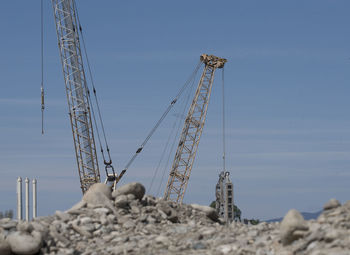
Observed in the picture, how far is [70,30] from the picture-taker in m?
66.8

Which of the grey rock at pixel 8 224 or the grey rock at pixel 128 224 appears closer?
the grey rock at pixel 8 224

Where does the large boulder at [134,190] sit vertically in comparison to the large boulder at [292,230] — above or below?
above

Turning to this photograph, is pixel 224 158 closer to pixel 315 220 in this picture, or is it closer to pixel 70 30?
pixel 70 30

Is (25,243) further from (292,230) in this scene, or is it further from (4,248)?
(292,230)

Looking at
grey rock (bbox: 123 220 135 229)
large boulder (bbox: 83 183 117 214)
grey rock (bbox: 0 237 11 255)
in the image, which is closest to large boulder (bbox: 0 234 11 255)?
grey rock (bbox: 0 237 11 255)

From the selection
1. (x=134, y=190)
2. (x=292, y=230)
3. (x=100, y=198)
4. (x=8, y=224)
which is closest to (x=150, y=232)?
(x=134, y=190)

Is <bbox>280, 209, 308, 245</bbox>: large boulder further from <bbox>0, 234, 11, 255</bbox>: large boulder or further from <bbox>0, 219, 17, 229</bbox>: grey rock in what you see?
<bbox>0, 219, 17, 229</bbox>: grey rock

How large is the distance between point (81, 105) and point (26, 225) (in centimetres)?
4646

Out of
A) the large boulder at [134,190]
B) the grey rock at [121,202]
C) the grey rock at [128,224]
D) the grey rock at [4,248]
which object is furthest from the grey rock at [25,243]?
the large boulder at [134,190]

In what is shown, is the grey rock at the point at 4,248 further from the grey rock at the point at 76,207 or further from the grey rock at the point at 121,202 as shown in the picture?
the grey rock at the point at 121,202

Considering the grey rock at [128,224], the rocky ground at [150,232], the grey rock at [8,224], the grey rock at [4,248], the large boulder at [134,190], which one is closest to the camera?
the rocky ground at [150,232]

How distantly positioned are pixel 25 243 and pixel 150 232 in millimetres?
4844

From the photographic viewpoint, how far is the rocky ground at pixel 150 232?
61.3 ft

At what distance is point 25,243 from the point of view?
836 inches
